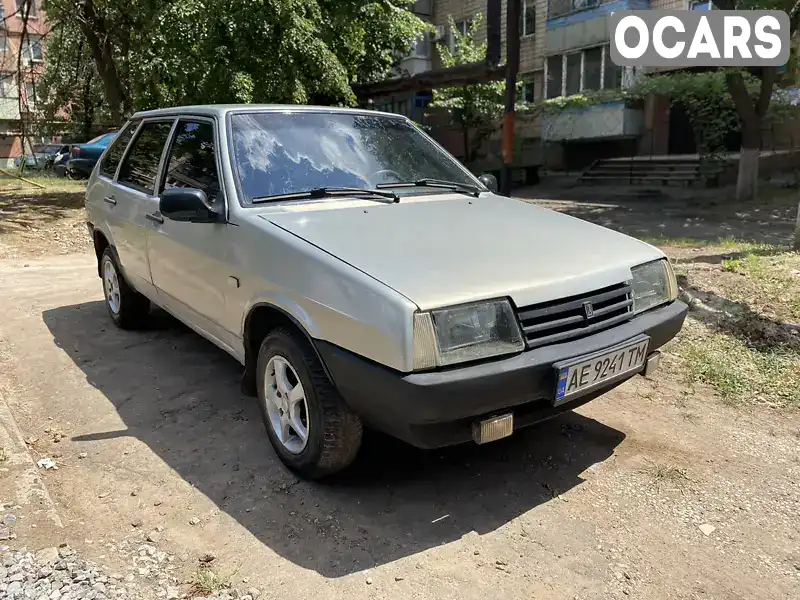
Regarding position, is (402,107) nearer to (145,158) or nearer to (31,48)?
(31,48)

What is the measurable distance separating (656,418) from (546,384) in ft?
5.03

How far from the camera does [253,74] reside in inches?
467

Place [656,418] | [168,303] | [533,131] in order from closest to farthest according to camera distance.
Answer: [656,418], [168,303], [533,131]

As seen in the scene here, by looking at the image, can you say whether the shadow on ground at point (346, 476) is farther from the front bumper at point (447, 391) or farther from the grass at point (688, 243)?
the grass at point (688, 243)

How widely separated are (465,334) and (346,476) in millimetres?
1090

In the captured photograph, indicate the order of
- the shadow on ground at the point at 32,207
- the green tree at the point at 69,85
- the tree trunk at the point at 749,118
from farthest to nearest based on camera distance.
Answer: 1. the green tree at the point at 69,85
2. the tree trunk at the point at 749,118
3. the shadow on ground at the point at 32,207

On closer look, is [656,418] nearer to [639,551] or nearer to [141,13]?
[639,551]

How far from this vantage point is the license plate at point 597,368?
271cm

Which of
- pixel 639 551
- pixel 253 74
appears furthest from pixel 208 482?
pixel 253 74

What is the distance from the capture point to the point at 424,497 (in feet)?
10.1

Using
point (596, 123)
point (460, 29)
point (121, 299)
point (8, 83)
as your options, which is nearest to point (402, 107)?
point (460, 29)

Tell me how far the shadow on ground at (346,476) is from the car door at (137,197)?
2.51ft

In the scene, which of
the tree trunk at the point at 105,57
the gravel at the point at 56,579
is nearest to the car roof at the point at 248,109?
the gravel at the point at 56,579

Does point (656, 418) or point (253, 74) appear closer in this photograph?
point (656, 418)
